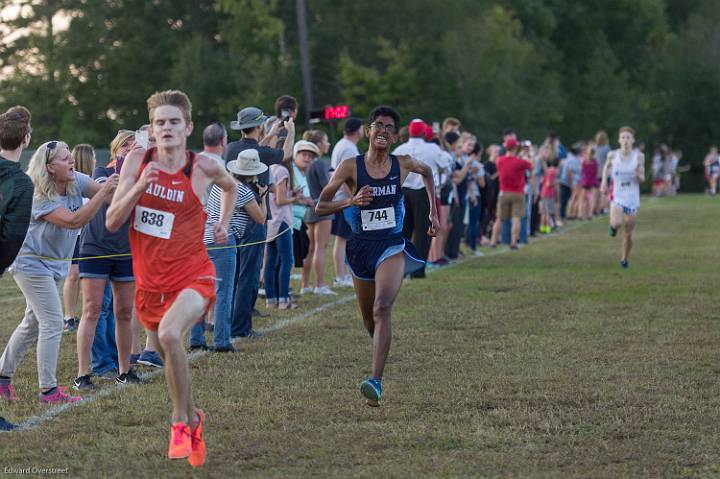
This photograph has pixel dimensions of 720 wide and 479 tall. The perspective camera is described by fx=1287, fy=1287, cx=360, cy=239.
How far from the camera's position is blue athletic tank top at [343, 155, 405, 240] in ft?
28.1

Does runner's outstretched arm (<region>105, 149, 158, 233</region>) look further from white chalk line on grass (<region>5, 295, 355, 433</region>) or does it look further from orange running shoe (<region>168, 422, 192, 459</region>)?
white chalk line on grass (<region>5, 295, 355, 433</region>)

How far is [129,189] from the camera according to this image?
653 cm

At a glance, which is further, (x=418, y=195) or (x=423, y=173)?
(x=418, y=195)

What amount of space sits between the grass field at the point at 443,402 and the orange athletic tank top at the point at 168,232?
37.9 inches

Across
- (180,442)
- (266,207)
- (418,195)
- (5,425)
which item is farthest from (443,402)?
(418,195)

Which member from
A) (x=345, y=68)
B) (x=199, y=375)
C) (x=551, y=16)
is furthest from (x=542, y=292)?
(x=551, y=16)

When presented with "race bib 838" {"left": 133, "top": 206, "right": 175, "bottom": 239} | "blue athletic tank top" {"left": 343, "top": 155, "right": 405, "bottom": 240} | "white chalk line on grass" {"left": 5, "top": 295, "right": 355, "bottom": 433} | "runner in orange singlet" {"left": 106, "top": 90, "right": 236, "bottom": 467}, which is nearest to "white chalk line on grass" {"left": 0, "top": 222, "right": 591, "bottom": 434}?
"white chalk line on grass" {"left": 5, "top": 295, "right": 355, "bottom": 433}

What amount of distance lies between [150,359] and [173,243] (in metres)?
3.53

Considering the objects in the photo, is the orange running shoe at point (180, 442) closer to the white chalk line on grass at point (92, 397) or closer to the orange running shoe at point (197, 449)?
the orange running shoe at point (197, 449)

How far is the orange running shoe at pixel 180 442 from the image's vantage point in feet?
21.1

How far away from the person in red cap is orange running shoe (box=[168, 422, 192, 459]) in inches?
626

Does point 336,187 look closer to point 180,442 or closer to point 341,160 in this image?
point 180,442

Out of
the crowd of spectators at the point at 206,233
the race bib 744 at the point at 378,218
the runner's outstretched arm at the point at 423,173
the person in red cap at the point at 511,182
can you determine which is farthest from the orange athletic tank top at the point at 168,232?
the person in red cap at the point at 511,182

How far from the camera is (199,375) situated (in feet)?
30.5
